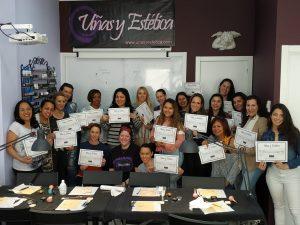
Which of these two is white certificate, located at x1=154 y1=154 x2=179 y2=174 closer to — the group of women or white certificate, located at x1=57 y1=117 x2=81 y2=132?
the group of women

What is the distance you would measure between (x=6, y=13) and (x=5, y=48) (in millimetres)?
436

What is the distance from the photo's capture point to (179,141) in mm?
4473

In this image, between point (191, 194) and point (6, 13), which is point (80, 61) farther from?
point (191, 194)

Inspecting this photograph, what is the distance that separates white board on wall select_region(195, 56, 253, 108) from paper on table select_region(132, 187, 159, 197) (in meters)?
2.97

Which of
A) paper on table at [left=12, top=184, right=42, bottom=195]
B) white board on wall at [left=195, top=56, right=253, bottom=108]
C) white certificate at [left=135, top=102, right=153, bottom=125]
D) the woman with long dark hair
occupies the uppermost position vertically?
white board on wall at [left=195, top=56, right=253, bottom=108]

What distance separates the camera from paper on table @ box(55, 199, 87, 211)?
3.21 meters

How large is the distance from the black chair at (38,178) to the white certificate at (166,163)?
1224mm

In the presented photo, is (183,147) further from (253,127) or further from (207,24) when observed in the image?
(207,24)

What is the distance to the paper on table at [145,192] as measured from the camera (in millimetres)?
3586

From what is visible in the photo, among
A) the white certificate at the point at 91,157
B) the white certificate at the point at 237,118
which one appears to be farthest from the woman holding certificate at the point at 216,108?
the white certificate at the point at 91,157

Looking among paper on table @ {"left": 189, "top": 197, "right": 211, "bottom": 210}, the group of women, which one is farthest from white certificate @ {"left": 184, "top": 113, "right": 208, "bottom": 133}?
paper on table @ {"left": 189, "top": 197, "right": 211, "bottom": 210}

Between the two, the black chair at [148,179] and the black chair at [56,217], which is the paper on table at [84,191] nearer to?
the black chair at [148,179]

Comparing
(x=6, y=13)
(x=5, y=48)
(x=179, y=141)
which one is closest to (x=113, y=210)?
(x=179, y=141)

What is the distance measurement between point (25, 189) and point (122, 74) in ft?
10.8
